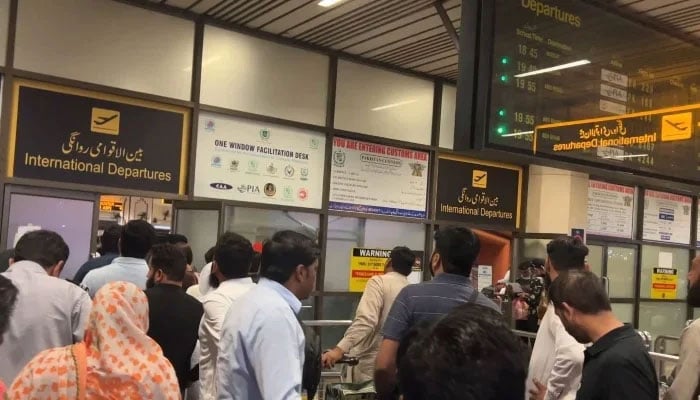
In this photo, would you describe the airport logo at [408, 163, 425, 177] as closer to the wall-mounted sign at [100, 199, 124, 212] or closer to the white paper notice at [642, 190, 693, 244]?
the wall-mounted sign at [100, 199, 124, 212]

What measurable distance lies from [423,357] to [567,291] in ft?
5.07

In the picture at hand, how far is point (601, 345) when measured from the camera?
2.35m

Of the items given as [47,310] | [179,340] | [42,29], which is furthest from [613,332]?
[42,29]

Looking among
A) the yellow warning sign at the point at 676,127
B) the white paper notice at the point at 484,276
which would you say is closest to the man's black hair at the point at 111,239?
the yellow warning sign at the point at 676,127

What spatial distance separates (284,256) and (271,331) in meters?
0.30

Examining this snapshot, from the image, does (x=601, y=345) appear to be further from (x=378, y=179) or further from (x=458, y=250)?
(x=378, y=179)

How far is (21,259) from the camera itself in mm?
3016

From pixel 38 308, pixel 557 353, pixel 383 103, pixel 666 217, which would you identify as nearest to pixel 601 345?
pixel 557 353

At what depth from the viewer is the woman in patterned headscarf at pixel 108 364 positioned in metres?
1.61

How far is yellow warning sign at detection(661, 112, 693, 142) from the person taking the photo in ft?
12.6

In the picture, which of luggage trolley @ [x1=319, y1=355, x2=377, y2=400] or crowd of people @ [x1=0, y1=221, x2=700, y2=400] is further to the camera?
luggage trolley @ [x1=319, y1=355, x2=377, y2=400]

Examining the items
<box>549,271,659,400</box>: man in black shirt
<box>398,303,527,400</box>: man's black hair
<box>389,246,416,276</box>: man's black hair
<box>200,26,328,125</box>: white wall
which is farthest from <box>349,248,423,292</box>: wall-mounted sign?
<box>398,303,527,400</box>: man's black hair

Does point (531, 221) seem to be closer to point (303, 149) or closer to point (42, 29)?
point (303, 149)

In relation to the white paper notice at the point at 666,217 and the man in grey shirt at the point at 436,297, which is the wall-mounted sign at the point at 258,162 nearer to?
the man in grey shirt at the point at 436,297
